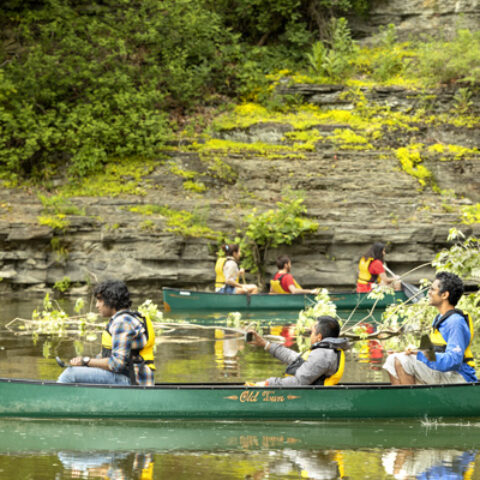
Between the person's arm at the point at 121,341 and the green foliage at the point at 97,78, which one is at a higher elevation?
the green foliage at the point at 97,78

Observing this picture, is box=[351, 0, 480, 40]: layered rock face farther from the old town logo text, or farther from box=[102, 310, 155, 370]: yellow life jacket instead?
box=[102, 310, 155, 370]: yellow life jacket

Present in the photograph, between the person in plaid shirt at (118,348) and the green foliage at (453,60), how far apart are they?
1828 cm

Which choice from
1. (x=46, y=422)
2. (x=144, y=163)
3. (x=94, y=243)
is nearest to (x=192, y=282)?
(x=94, y=243)

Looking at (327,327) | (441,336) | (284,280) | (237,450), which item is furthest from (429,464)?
(284,280)

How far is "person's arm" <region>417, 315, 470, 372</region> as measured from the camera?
6977mm

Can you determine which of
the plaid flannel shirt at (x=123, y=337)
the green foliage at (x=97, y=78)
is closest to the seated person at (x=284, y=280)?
the green foliage at (x=97, y=78)

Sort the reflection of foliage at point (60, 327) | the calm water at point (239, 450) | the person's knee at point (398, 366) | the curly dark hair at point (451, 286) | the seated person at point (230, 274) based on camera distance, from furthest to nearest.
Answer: the seated person at point (230, 274), the reflection of foliage at point (60, 327), the person's knee at point (398, 366), the curly dark hair at point (451, 286), the calm water at point (239, 450)

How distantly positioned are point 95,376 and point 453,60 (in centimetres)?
1868

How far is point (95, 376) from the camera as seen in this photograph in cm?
723

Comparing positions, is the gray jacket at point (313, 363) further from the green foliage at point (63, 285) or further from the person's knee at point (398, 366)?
the green foliage at point (63, 285)

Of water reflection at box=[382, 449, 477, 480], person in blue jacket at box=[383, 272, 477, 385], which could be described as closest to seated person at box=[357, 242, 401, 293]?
person in blue jacket at box=[383, 272, 477, 385]

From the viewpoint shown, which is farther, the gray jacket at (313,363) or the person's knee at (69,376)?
the person's knee at (69,376)

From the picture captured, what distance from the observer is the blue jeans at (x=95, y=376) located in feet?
23.6

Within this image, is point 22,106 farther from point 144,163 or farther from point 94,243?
point 94,243
